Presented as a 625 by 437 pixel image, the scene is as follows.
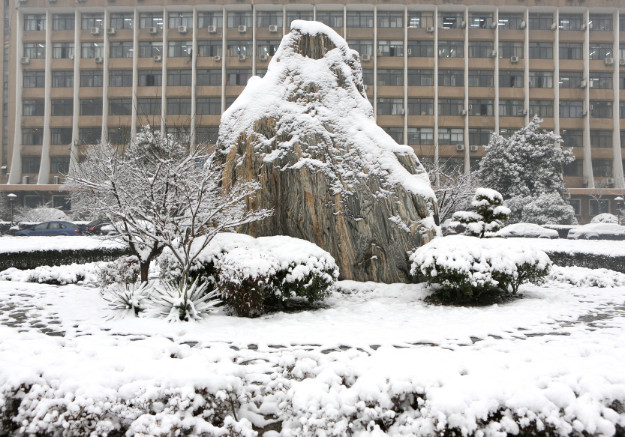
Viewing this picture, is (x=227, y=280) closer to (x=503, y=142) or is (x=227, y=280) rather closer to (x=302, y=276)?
(x=302, y=276)

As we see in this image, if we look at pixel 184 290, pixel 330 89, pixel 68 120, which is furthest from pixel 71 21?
pixel 184 290

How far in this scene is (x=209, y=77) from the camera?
4312 centimetres

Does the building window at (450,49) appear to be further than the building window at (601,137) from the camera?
Yes

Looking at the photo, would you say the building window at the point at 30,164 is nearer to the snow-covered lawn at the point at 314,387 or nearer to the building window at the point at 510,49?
the building window at the point at 510,49

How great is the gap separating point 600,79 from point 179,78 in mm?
38341

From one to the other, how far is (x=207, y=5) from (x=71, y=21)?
13.1 metres

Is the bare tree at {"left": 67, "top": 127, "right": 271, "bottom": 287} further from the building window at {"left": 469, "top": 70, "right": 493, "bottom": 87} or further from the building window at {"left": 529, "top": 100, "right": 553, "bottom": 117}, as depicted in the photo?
the building window at {"left": 529, "top": 100, "right": 553, "bottom": 117}

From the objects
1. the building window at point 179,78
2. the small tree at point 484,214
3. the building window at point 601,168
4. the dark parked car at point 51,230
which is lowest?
the dark parked car at point 51,230

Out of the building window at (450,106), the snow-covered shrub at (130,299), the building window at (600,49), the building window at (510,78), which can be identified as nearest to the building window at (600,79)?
the building window at (600,49)

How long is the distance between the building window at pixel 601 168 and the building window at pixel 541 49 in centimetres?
1056

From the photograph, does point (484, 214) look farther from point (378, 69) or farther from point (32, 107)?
point (32, 107)

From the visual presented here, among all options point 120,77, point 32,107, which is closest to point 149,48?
point 120,77

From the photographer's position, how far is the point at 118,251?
1645 cm

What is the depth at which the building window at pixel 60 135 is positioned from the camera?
43.3 meters
